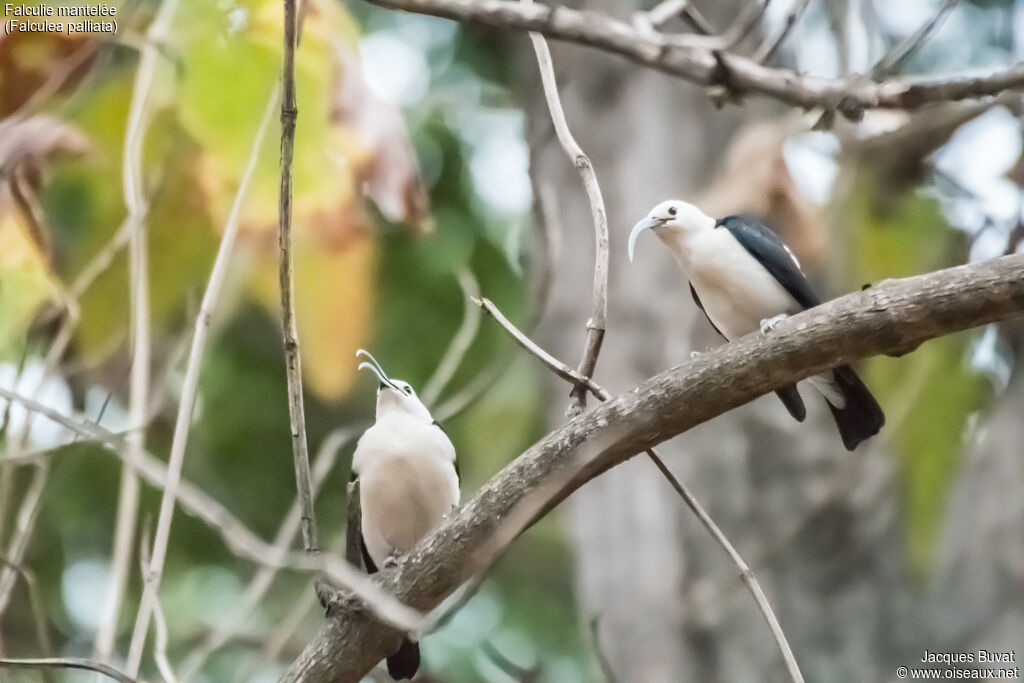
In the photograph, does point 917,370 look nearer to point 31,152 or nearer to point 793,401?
point 793,401

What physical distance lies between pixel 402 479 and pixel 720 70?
3.78 feet

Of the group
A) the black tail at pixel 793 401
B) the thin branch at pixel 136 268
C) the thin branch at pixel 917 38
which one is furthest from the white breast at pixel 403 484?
the thin branch at pixel 917 38

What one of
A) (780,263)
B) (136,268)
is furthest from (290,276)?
(780,263)

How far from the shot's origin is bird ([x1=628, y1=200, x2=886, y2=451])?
2.55 meters

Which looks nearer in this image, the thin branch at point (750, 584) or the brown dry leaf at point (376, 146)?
the thin branch at point (750, 584)

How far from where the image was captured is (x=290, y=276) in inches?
74.7

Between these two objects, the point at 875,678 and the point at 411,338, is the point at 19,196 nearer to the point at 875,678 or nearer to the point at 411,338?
the point at 411,338

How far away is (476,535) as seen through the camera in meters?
2.00

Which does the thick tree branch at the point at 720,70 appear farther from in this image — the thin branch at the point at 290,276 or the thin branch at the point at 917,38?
the thin branch at the point at 290,276

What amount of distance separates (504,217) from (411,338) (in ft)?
2.28

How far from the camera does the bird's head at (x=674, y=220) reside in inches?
107

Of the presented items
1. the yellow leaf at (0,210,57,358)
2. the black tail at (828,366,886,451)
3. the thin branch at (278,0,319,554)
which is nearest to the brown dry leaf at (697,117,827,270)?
the black tail at (828,366,886,451)

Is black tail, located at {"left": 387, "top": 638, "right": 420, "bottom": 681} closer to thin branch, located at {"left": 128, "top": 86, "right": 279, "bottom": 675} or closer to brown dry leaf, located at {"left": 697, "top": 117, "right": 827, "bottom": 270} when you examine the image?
thin branch, located at {"left": 128, "top": 86, "right": 279, "bottom": 675}

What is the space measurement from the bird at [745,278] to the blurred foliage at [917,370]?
0.27 meters
